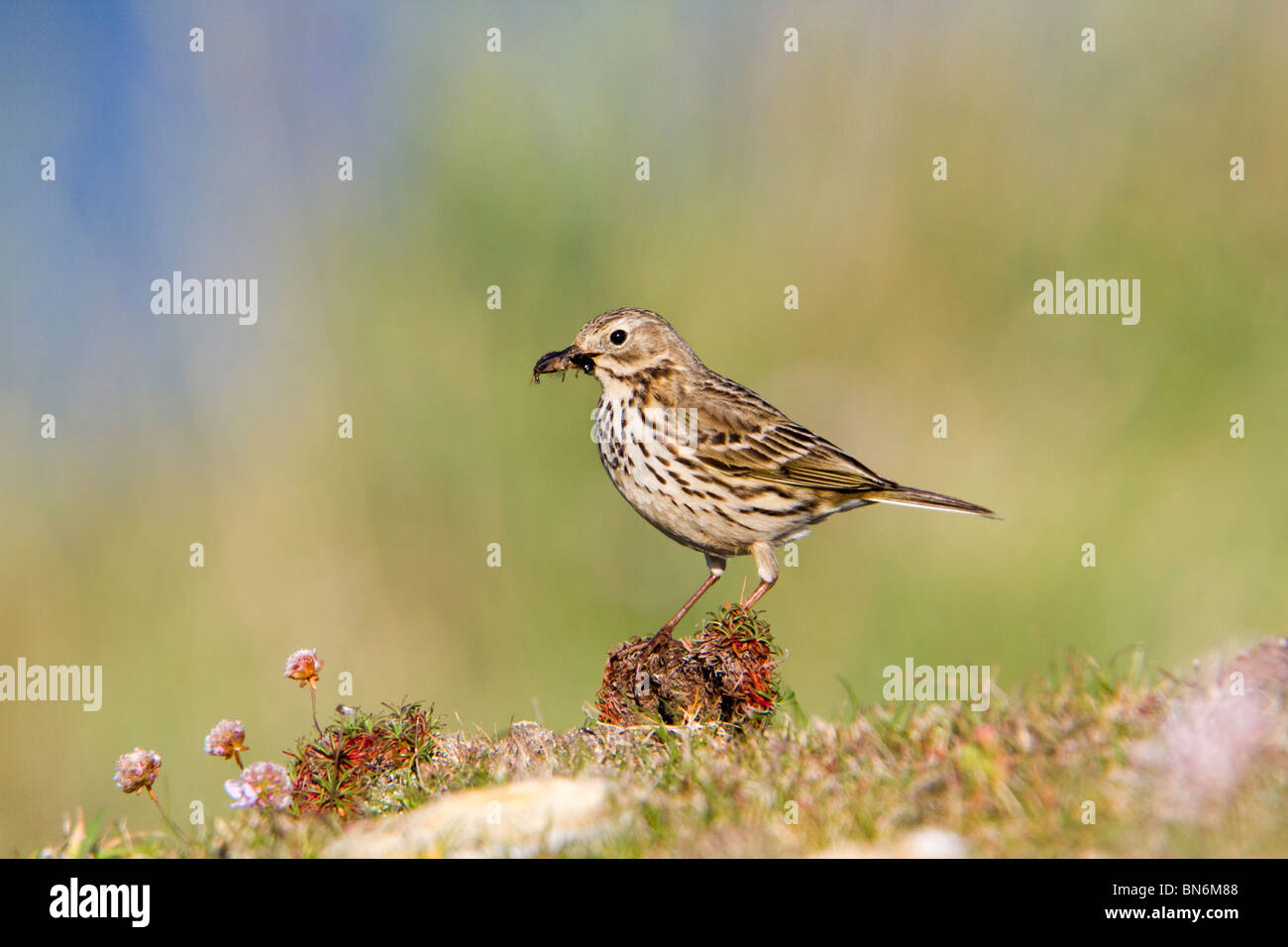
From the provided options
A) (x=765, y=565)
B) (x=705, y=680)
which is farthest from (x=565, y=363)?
(x=705, y=680)

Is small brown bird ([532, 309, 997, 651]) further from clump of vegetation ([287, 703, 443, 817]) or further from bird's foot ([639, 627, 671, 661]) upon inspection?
clump of vegetation ([287, 703, 443, 817])

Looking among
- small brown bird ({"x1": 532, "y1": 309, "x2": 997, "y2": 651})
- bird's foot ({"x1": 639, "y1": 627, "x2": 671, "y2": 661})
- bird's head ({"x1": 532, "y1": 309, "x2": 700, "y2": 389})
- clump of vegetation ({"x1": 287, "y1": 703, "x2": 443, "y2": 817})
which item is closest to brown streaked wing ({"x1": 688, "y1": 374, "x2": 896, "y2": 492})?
small brown bird ({"x1": 532, "y1": 309, "x2": 997, "y2": 651})

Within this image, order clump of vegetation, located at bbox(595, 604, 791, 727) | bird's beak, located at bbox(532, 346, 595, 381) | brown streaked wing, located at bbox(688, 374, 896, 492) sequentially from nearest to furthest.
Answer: clump of vegetation, located at bbox(595, 604, 791, 727) → brown streaked wing, located at bbox(688, 374, 896, 492) → bird's beak, located at bbox(532, 346, 595, 381)

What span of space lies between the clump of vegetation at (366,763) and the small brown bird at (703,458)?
206 cm

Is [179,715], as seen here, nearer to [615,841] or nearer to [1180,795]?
[615,841]

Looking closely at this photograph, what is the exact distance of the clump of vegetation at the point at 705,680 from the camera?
6062mm

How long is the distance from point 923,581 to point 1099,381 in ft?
7.81

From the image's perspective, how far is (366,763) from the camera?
589 cm

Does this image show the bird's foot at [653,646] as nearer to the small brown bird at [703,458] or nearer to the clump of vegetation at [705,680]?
the clump of vegetation at [705,680]

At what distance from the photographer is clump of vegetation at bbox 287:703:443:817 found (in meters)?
5.70

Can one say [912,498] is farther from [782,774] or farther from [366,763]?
[366,763]

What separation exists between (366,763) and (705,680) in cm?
172

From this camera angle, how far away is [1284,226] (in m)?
10.3

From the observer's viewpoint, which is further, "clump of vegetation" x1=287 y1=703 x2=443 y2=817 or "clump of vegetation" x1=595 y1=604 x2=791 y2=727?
"clump of vegetation" x1=595 y1=604 x2=791 y2=727
